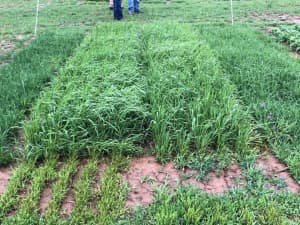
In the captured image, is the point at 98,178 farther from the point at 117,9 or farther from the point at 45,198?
the point at 117,9

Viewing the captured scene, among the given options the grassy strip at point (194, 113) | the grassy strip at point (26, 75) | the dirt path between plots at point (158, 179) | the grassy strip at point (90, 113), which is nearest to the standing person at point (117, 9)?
the grassy strip at point (26, 75)

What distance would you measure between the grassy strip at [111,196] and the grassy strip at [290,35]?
4071mm

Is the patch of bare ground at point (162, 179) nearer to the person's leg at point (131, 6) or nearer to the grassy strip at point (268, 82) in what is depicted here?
the grassy strip at point (268, 82)

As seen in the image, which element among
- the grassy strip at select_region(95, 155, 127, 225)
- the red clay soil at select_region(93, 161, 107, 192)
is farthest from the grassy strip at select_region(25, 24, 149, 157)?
the grassy strip at select_region(95, 155, 127, 225)

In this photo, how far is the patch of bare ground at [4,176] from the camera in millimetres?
2489

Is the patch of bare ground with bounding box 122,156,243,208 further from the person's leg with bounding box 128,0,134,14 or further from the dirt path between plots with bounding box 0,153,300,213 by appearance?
the person's leg with bounding box 128,0,134,14

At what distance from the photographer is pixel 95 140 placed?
2.88 meters

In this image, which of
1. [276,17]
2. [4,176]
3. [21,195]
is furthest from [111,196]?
[276,17]

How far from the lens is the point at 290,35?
620 cm

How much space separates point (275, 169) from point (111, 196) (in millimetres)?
1130

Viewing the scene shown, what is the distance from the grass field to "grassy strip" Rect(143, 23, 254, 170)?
0.01 meters

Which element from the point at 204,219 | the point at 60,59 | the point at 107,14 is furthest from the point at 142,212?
the point at 107,14

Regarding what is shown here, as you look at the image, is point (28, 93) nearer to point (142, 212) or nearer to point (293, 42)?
point (142, 212)

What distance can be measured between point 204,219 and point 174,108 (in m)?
1.25
